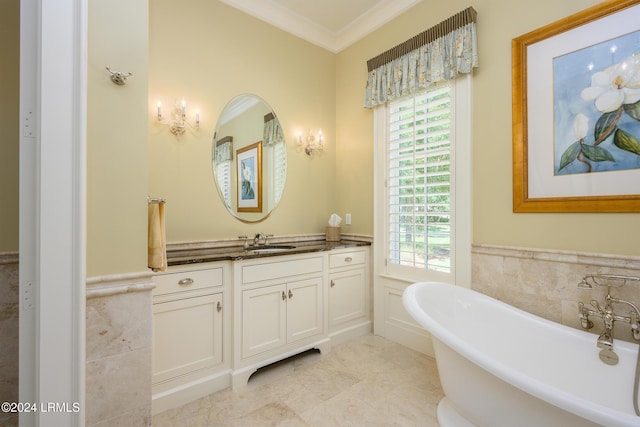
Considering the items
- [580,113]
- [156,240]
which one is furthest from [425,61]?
[156,240]

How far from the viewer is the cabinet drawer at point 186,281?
1.86 m

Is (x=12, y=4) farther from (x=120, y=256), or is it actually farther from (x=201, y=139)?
(x=120, y=256)

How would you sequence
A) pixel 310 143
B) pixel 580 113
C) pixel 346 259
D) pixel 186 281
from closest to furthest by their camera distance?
pixel 580 113 < pixel 186 281 < pixel 346 259 < pixel 310 143

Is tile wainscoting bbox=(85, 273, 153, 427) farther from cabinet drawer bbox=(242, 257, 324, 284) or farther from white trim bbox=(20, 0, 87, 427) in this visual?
cabinet drawer bbox=(242, 257, 324, 284)

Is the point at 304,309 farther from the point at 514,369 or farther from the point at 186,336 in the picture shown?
the point at 514,369

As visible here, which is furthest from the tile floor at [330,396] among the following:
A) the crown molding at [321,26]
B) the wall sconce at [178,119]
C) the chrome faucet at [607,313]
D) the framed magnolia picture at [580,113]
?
the crown molding at [321,26]

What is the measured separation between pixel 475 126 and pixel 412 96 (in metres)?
0.67

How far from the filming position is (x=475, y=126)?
2307mm

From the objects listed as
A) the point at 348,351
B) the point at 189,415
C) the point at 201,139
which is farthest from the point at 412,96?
the point at 189,415

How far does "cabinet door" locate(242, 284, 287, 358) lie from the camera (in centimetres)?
220

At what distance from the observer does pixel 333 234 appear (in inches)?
128

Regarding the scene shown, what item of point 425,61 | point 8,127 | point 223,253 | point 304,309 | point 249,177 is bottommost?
point 304,309

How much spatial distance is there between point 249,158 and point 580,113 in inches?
97.8

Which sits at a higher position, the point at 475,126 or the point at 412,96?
the point at 412,96
